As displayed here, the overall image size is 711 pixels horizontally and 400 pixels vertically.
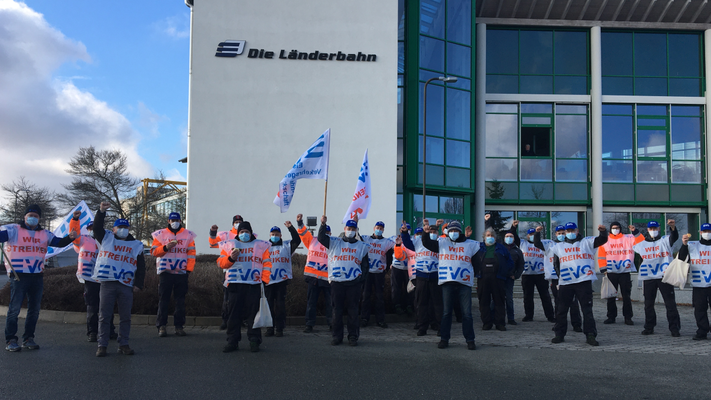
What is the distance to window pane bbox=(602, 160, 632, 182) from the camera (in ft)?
89.5

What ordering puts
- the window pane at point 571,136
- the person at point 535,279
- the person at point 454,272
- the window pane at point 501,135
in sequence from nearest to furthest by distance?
the person at point 454,272, the person at point 535,279, the window pane at point 501,135, the window pane at point 571,136

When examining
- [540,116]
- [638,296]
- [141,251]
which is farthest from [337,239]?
[540,116]

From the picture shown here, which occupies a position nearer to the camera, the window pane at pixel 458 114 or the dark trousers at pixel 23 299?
the dark trousers at pixel 23 299

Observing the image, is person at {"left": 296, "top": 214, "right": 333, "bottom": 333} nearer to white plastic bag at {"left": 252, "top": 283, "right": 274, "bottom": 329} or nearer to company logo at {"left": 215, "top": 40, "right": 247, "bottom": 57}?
white plastic bag at {"left": 252, "top": 283, "right": 274, "bottom": 329}

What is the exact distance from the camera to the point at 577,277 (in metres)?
9.20

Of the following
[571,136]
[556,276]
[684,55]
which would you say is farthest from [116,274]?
[684,55]

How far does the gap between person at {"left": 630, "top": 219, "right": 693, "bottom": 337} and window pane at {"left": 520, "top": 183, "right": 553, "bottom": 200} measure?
648 inches

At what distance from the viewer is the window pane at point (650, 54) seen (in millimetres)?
27344

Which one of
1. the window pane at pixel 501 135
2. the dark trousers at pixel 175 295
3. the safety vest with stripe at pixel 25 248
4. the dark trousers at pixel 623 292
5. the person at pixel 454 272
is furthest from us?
the window pane at pixel 501 135

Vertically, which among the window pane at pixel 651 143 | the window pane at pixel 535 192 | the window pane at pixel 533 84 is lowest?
the window pane at pixel 535 192

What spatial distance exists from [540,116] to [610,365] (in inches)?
841

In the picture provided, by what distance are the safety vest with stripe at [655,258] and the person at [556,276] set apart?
1.40 metres

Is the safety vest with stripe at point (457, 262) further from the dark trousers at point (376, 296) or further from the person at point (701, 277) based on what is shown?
the person at point (701, 277)

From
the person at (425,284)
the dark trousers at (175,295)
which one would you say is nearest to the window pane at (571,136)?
the person at (425,284)
